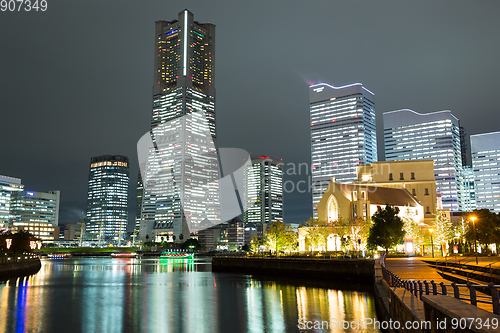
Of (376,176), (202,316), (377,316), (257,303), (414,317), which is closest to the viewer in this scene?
(414,317)

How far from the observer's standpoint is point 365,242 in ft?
304

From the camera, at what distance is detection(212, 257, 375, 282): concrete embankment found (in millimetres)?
62188

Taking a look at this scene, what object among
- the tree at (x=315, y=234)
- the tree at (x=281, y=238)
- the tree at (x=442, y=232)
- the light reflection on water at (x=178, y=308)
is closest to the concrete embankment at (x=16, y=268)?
the light reflection on water at (x=178, y=308)

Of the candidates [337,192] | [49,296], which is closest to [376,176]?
[337,192]

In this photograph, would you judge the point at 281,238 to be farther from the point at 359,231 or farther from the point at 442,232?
the point at 442,232

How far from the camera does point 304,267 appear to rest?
75125 millimetres

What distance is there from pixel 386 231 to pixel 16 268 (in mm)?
71814

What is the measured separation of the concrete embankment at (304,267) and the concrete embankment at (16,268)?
1634 inches

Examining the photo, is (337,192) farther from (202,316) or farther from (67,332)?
(67,332)

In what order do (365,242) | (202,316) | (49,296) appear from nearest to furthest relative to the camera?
(202,316)
(49,296)
(365,242)

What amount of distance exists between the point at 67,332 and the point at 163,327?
7.01 metres

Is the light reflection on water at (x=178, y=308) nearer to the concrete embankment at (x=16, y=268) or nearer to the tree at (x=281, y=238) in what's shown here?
the concrete embankment at (x=16, y=268)

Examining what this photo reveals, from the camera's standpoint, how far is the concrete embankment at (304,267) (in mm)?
62188

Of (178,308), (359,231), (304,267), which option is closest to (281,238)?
(359,231)
